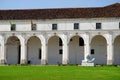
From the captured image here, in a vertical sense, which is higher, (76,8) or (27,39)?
(76,8)

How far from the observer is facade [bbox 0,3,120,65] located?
5228cm

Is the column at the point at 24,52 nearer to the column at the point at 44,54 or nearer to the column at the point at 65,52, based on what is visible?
the column at the point at 44,54

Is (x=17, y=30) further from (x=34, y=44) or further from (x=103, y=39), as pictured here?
(x=103, y=39)

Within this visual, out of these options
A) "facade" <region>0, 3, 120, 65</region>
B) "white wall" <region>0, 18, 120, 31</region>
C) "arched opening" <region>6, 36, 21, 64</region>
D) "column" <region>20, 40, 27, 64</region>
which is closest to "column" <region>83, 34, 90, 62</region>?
"facade" <region>0, 3, 120, 65</region>

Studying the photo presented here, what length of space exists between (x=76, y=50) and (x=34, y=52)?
6397 millimetres

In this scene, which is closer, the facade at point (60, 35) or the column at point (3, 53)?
the facade at point (60, 35)

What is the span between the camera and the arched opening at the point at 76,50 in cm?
5531

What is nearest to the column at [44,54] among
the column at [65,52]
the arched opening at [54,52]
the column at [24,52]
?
the arched opening at [54,52]

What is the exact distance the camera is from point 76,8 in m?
56.4

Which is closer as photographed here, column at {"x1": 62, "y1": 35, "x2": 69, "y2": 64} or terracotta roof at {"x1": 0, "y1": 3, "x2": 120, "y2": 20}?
terracotta roof at {"x1": 0, "y1": 3, "x2": 120, "y2": 20}

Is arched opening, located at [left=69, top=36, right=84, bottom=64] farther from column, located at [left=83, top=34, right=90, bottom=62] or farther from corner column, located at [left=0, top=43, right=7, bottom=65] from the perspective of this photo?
corner column, located at [left=0, top=43, right=7, bottom=65]

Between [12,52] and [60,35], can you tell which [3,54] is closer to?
[12,52]

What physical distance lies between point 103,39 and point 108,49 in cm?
309

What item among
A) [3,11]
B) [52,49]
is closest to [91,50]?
[52,49]
